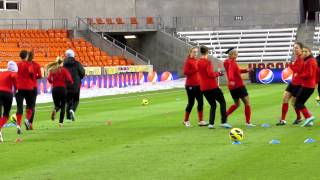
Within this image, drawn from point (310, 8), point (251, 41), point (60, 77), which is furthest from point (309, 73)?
point (310, 8)

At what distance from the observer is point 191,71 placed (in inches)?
837

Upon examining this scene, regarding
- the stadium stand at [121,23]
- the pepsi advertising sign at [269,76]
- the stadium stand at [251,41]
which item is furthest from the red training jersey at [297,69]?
the stadium stand at [121,23]

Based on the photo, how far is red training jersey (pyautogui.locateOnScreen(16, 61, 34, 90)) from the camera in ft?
68.4

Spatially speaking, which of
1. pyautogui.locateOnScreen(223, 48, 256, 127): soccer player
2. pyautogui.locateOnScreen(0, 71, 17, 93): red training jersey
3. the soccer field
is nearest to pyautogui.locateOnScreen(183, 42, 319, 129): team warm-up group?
pyautogui.locateOnScreen(223, 48, 256, 127): soccer player

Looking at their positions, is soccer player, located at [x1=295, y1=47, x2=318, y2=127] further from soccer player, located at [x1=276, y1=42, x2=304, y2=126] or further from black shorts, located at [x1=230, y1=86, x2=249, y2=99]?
black shorts, located at [x1=230, y1=86, x2=249, y2=99]

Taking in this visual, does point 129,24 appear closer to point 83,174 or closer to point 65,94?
point 65,94

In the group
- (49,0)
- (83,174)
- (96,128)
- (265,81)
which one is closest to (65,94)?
(96,128)

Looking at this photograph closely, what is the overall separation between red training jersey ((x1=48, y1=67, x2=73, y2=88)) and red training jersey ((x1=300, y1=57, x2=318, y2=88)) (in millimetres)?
6466

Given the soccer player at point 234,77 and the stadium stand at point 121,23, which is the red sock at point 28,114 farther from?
the stadium stand at point 121,23

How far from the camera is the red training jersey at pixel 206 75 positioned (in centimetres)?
1988

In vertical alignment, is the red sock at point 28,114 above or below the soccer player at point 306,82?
below

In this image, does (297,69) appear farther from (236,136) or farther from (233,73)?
(236,136)

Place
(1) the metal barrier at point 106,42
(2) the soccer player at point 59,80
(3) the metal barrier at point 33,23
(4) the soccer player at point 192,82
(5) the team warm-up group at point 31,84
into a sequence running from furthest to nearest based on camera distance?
(1) the metal barrier at point 106,42, (3) the metal barrier at point 33,23, (2) the soccer player at point 59,80, (4) the soccer player at point 192,82, (5) the team warm-up group at point 31,84

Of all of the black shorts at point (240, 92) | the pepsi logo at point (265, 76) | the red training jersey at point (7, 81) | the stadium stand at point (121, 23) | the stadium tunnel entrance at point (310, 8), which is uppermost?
the stadium tunnel entrance at point (310, 8)
